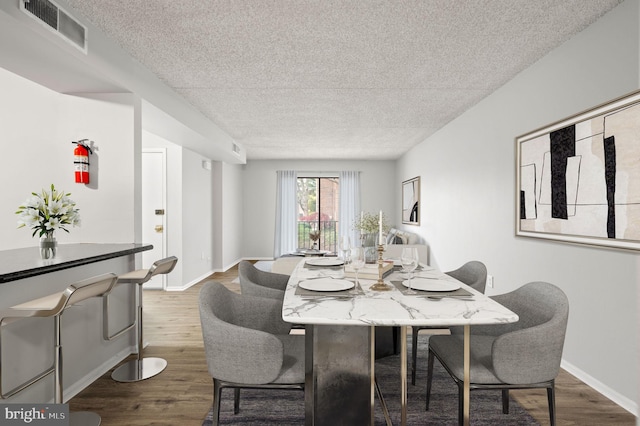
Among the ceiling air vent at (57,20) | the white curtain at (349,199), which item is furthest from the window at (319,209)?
the ceiling air vent at (57,20)

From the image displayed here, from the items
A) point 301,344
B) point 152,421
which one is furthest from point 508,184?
point 152,421

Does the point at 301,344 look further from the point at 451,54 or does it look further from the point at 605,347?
the point at 451,54

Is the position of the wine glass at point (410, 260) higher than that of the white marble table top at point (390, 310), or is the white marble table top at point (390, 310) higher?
the wine glass at point (410, 260)

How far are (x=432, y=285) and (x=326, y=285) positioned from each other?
0.56 meters

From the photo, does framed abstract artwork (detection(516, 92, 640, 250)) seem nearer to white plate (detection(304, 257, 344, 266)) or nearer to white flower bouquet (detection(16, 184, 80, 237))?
white plate (detection(304, 257, 344, 266))

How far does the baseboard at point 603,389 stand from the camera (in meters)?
2.11

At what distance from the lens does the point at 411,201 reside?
276 inches

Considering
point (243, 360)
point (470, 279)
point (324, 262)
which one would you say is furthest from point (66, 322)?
point (470, 279)

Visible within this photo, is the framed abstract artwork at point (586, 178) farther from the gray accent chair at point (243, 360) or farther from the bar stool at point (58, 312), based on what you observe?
the bar stool at point (58, 312)

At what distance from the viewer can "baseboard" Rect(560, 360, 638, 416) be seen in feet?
6.91

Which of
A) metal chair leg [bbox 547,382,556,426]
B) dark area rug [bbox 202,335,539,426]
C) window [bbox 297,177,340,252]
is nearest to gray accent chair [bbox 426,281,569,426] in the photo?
metal chair leg [bbox 547,382,556,426]

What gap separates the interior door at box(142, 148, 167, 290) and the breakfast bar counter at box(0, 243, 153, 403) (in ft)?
7.62

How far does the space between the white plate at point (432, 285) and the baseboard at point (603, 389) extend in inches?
53.4

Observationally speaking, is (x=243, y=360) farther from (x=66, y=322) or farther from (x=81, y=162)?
(x=81, y=162)
